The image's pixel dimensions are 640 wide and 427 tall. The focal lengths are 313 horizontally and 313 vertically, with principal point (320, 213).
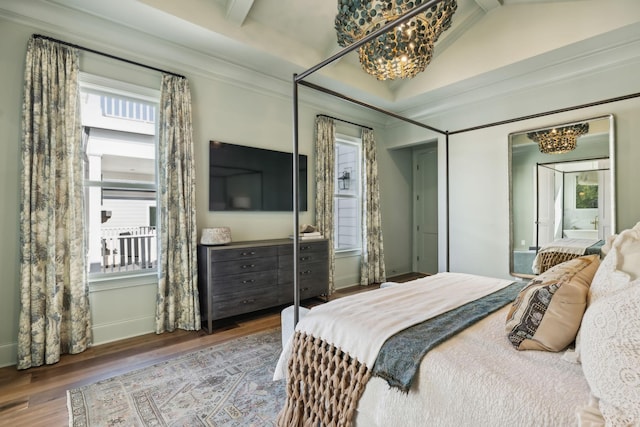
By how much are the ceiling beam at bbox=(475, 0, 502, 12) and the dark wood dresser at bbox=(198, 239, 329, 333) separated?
3.28 metres

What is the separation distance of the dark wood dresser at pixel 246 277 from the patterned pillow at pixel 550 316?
5.96ft

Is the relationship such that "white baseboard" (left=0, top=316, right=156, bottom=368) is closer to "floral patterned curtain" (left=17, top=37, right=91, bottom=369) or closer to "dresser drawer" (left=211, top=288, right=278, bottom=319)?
"floral patterned curtain" (left=17, top=37, right=91, bottom=369)

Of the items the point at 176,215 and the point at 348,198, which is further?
the point at 348,198

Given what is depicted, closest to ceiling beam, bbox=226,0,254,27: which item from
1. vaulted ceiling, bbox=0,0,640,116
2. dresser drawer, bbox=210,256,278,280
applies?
vaulted ceiling, bbox=0,0,640,116

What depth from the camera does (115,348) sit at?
→ 2.72 m

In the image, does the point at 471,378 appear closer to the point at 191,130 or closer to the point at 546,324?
the point at 546,324

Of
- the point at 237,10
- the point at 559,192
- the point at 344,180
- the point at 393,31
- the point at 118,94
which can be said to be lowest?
the point at 559,192

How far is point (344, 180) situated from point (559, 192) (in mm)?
2811

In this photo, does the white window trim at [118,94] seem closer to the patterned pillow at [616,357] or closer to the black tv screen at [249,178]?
the black tv screen at [249,178]

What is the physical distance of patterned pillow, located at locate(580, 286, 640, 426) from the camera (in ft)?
2.43

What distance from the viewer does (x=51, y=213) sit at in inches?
97.7

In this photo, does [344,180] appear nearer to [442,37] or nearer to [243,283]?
[442,37]

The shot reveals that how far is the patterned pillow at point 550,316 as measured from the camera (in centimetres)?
117

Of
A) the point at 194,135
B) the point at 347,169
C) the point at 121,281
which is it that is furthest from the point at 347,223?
the point at 121,281
